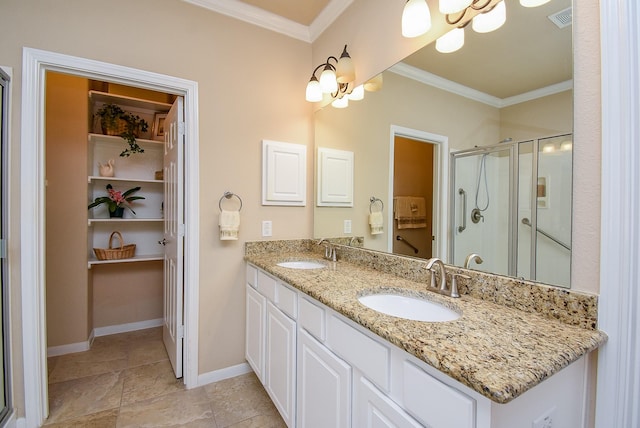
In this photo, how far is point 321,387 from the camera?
1174 millimetres

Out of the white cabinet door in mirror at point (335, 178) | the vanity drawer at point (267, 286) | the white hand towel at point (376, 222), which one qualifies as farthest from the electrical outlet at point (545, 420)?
the white cabinet door in mirror at point (335, 178)

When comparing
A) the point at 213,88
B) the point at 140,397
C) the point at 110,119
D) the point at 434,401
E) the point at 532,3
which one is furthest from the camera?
the point at 110,119

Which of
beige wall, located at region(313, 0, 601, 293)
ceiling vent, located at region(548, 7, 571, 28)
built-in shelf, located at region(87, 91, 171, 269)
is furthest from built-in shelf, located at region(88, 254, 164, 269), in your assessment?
ceiling vent, located at region(548, 7, 571, 28)

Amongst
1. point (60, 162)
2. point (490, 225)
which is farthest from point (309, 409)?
point (60, 162)

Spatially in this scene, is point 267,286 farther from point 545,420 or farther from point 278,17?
point 278,17

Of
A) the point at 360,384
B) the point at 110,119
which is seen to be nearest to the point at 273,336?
the point at 360,384

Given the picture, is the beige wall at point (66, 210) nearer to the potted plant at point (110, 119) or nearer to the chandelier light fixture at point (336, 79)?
the potted plant at point (110, 119)

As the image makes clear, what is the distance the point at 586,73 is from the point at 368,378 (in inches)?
46.5

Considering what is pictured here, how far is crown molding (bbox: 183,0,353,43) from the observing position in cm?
196

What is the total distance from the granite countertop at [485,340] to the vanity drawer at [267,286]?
18.8 inches

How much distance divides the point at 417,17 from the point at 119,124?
2.65 m

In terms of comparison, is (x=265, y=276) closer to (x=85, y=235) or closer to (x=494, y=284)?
(x=494, y=284)

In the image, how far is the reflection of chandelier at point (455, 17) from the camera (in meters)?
1.14

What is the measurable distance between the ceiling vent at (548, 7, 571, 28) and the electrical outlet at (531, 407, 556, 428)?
1.17 m
